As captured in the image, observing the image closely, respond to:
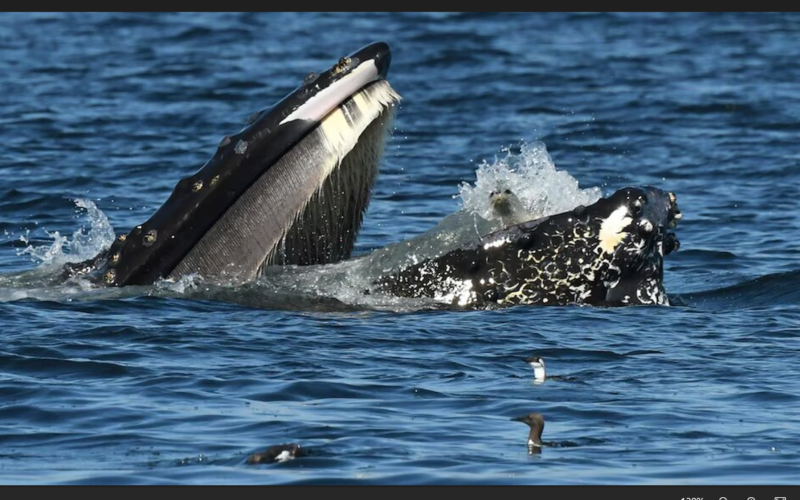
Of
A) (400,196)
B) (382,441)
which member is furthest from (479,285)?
(400,196)

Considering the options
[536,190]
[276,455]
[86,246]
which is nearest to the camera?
[276,455]

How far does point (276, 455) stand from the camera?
25.0ft

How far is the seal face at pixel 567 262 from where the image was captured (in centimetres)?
1020

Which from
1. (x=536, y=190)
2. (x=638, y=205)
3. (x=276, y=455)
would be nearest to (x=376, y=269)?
(x=536, y=190)

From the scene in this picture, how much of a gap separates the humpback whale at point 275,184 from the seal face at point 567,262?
75 centimetres

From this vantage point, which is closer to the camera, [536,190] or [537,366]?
[537,366]

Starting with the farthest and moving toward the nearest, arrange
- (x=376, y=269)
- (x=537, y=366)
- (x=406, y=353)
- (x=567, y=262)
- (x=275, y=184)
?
(x=376, y=269)
(x=567, y=262)
(x=275, y=184)
(x=406, y=353)
(x=537, y=366)

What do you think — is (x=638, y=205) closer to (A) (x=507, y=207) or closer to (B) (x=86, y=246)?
(A) (x=507, y=207)

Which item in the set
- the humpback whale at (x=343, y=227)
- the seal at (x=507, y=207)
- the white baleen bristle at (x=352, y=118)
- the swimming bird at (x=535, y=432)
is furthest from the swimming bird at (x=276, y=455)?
the seal at (x=507, y=207)

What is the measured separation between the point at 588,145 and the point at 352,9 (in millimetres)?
14622

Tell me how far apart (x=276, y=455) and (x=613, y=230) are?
3391 mm

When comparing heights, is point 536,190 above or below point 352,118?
below

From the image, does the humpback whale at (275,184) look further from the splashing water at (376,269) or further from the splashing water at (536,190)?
the splashing water at (536,190)

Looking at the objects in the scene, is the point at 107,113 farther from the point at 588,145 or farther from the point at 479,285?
the point at 479,285
